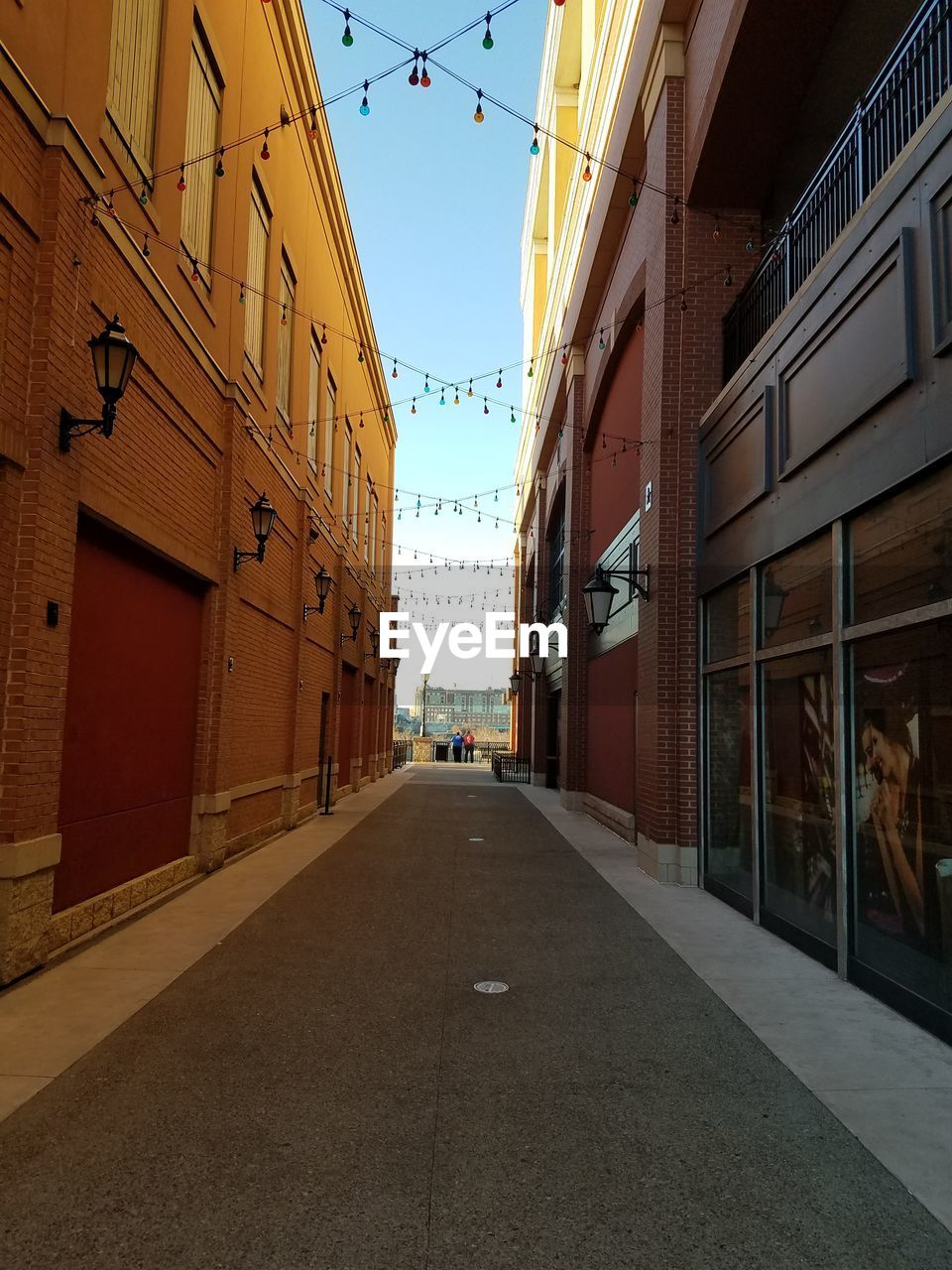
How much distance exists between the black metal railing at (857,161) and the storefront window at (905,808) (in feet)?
11.0

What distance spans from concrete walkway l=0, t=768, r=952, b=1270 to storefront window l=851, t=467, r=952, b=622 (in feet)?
8.65

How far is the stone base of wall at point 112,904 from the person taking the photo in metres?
6.56

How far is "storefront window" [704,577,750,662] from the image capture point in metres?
8.83

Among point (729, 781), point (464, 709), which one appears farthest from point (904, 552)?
point (464, 709)

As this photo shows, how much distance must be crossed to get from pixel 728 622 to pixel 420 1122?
6611 millimetres

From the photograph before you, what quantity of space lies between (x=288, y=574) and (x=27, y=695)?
29.5 feet

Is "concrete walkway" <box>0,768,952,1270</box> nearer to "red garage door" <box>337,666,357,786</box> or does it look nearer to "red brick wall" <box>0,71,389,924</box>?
"red brick wall" <box>0,71,389,924</box>

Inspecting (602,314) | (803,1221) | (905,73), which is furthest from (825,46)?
(803,1221)

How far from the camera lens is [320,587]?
54.4ft

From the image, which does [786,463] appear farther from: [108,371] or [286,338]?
[286,338]

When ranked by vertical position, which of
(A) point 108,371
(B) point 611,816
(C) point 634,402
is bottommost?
(B) point 611,816

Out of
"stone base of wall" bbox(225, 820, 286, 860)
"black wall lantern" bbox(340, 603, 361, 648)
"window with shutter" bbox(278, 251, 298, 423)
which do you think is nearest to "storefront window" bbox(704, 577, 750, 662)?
"stone base of wall" bbox(225, 820, 286, 860)

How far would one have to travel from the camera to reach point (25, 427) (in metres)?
5.93

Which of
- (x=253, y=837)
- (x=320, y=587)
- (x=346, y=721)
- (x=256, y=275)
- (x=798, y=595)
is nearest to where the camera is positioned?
(x=798, y=595)
